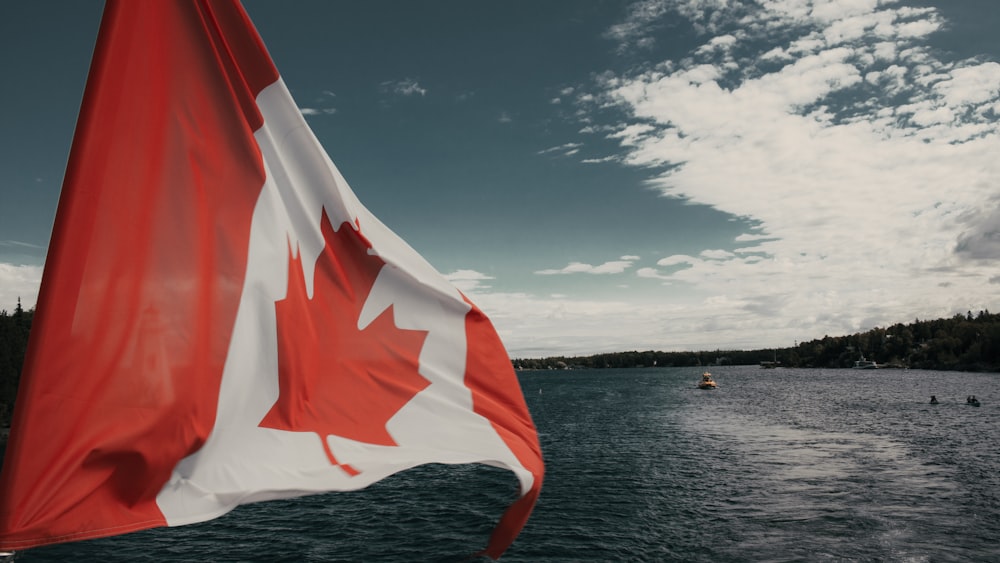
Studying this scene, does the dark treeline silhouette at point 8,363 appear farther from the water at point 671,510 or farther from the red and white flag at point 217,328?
the red and white flag at point 217,328

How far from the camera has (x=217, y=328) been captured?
4680 mm

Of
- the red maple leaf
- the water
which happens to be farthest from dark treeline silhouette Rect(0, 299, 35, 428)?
the red maple leaf

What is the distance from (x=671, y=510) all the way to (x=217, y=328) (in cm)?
3486

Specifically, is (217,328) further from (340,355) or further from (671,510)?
(671,510)

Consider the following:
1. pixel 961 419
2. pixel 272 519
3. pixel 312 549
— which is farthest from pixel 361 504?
pixel 961 419

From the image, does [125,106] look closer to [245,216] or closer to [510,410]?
[245,216]

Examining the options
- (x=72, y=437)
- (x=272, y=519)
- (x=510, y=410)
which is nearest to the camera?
(x=72, y=437)

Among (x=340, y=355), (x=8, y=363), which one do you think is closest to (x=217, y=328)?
(x=340, y=355)

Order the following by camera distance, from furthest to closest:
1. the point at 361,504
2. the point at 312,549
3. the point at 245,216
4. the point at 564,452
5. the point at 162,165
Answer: the point at 564,452, the point at 361,504, the point at 312,549, the point at 245,216, the point at 162,165

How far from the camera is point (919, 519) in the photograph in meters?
32.0

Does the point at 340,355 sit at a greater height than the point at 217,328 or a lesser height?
lesser

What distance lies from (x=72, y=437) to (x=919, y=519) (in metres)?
39.8

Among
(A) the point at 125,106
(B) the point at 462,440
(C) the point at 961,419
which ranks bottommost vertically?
(C) the point at 961,419

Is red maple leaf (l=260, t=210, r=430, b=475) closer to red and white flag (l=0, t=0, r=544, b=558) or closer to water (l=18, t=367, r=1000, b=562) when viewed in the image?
red and white flag (l=0, t=0, r=544, b=558)
